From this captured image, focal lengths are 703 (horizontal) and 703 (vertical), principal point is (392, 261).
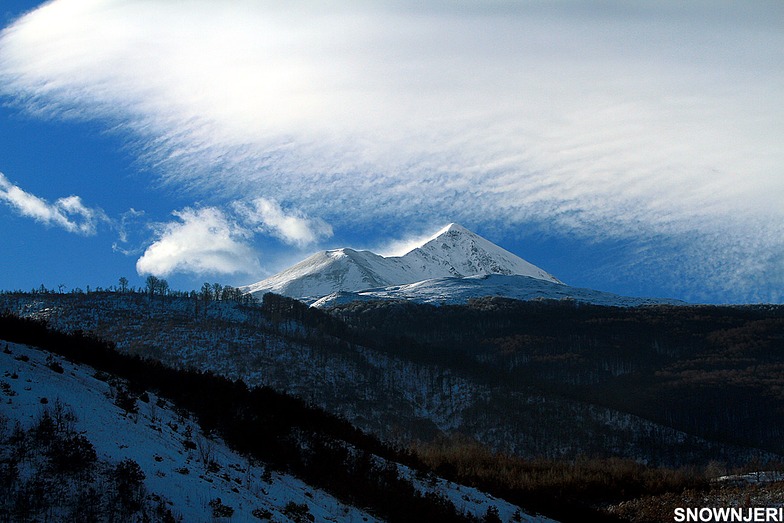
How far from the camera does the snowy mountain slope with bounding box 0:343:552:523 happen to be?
23.8 metres

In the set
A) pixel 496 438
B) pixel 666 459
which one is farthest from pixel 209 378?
pixel 666 459

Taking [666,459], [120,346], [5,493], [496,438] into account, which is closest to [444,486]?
[5,493]

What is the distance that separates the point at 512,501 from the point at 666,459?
11671 cm

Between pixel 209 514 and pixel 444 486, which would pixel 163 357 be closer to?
pixel 444 486

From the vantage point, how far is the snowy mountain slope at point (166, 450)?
23.8 m

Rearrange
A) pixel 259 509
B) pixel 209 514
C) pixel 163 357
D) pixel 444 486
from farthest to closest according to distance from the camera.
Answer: pixel 163 357 → pixel 444 486 → pixel 259 509 → pixel 209 514

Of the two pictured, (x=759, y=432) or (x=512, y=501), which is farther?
(x=759, y=432)

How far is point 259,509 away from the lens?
24.5 metres

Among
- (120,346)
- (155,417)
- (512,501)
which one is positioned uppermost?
(120,346)

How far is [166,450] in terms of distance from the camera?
1046 inches

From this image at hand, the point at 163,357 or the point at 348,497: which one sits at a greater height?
the point at 163,357

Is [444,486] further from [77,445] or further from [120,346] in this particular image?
[120,346]

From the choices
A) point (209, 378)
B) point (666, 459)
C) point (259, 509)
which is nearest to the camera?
point (259, 509)

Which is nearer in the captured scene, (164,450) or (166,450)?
(164,450)
